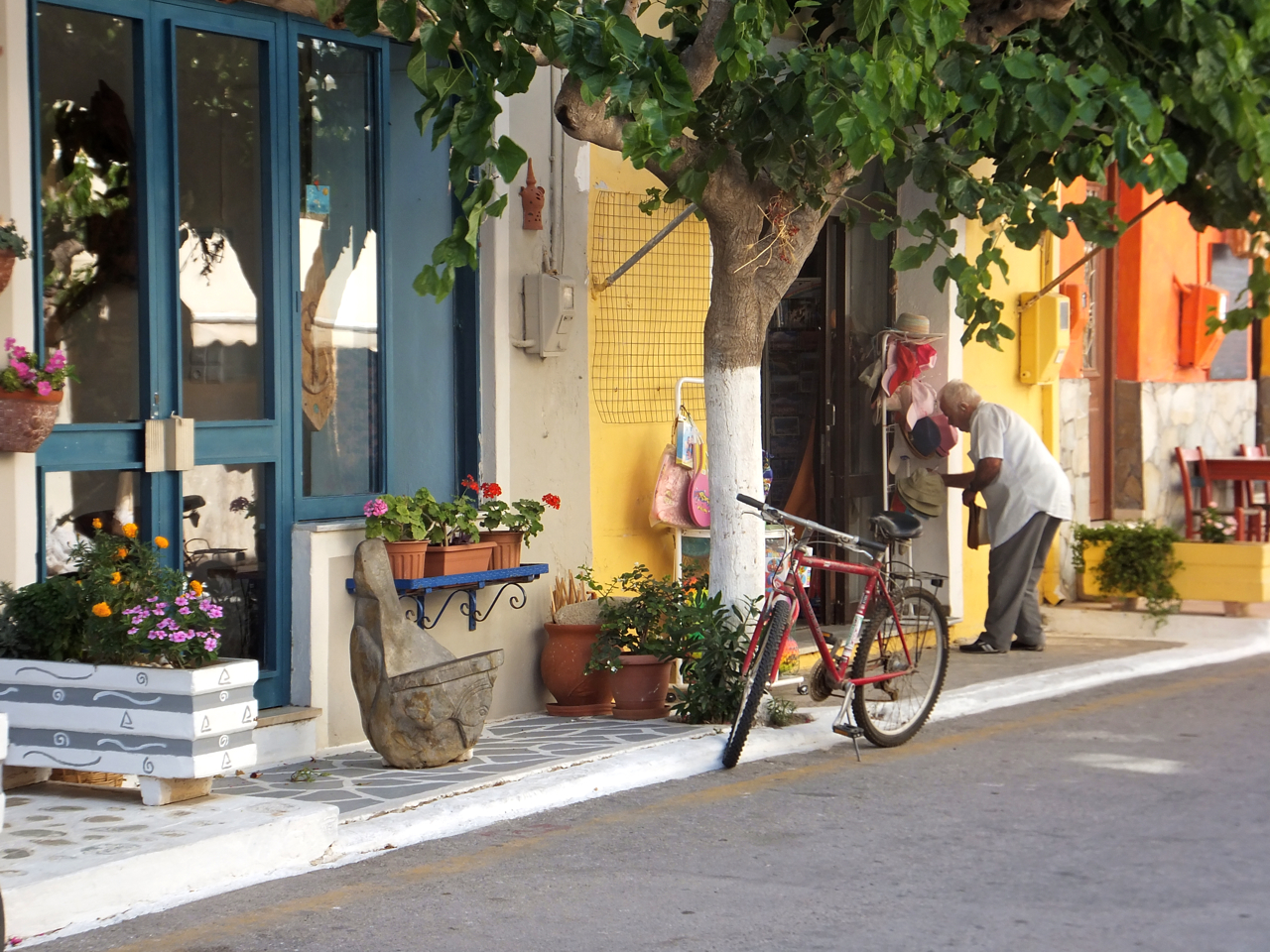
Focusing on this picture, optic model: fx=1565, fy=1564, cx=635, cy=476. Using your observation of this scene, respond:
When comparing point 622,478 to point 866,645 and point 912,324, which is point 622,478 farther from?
point 912,324

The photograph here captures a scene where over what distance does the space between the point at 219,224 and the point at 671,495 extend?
3077 mm

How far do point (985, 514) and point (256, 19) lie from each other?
619 centimetres

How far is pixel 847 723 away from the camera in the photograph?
7594 mm

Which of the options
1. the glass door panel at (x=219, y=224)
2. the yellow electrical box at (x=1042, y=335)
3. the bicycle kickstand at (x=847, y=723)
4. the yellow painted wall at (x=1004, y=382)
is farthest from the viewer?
the yellow electrical box at (x=1042, y=335)

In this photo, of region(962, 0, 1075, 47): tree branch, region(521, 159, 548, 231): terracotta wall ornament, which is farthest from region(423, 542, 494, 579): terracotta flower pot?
region(962, 0, 1075, 47): tree branch

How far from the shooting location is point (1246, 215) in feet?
30.4

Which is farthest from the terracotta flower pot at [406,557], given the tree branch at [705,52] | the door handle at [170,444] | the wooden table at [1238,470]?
the wooden table at [1238,470]

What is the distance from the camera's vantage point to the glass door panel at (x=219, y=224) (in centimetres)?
702

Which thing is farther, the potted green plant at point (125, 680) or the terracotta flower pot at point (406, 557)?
the terracotta flower pot at point (406, 557)

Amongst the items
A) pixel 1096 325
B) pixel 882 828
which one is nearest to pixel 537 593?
pixel 882 828

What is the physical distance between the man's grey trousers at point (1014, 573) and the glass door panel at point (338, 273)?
4.90m

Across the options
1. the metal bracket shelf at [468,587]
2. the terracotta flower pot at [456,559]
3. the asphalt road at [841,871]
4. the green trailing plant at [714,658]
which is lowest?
the asphalt road at [841,871]

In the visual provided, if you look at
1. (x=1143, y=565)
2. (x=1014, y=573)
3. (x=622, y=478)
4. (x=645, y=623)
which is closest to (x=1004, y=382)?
(x=1143, y=565)

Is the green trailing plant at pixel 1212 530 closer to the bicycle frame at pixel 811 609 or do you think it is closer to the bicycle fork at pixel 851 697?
the bicycle frame at pixel 811 609
